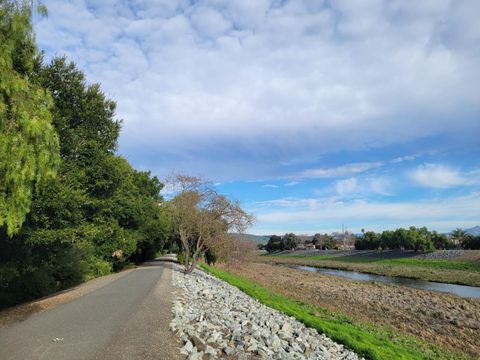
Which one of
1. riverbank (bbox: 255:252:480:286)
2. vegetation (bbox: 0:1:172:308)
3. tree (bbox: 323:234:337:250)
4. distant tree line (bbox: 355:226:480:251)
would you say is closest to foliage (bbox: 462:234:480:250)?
distant tree line (bbox: 355:226:480:251)

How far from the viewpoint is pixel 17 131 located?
8320 mm

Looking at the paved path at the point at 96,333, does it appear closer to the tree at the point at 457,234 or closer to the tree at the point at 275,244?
the tree at the point at 457,234

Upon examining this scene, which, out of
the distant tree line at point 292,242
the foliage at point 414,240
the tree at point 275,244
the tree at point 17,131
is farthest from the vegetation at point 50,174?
the tree at point 275,244

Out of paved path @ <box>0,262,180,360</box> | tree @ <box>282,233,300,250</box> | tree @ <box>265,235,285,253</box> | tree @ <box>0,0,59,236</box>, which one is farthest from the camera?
tree @ <box>265,235,285,253</box>

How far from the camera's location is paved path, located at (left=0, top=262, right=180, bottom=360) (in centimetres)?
838

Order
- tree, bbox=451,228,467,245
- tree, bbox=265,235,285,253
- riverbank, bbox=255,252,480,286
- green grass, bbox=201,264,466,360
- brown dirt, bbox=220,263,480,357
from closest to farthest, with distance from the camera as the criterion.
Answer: green grass, bbox=201,264,466,360, brown dirt, bbox=220,263,480,357, riverbank, bbox=255,252,480,286, tree, bbox=451,228,467,245, tree, bbox=265,235,285,253

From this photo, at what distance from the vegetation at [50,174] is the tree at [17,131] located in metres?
0.02

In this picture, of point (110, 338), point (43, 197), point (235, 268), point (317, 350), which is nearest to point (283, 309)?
point (317, 350)

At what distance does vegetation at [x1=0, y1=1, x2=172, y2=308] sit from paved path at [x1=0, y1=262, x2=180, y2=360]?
282 centimetres

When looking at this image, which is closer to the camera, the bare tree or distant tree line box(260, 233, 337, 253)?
the bare tree

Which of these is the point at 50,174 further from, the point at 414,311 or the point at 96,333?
the point at 414,311

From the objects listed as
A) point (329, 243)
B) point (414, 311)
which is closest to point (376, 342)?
point (414, 311)

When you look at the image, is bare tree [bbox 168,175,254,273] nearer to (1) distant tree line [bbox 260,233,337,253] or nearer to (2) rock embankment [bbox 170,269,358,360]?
(2) rock embankment [bbox 170,269,358,360]

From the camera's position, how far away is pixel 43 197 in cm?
1656
